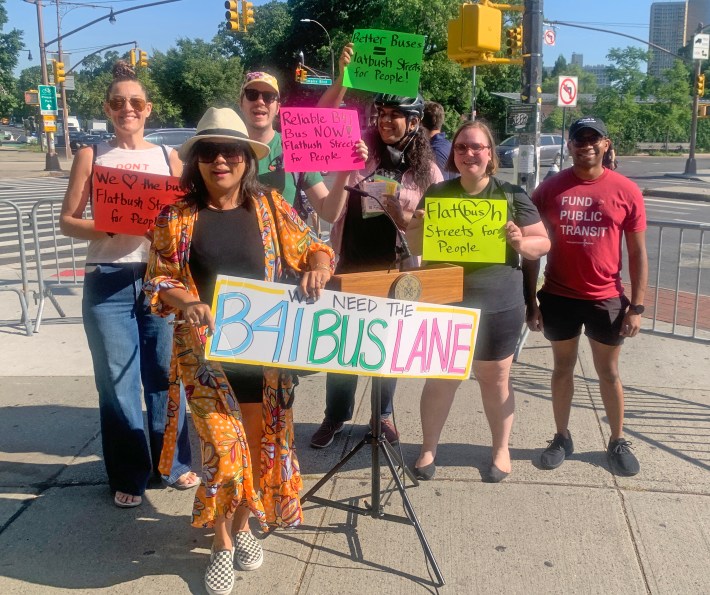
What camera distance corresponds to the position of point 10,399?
5.04 m

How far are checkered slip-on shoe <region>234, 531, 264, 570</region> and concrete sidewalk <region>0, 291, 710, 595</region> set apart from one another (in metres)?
0.05

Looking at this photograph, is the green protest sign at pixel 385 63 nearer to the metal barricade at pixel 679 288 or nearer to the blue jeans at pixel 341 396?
the blue jeans at pixel 341 396

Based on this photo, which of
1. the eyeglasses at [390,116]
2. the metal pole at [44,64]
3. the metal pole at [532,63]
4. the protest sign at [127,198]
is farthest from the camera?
the metal pole at [44,64]

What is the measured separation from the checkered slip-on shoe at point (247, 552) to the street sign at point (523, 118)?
6.02 m

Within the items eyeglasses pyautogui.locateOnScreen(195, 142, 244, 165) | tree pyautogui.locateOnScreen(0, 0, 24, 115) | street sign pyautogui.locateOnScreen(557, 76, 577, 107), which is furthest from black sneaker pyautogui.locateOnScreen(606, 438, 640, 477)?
tree pyautogui.locateOnScreen(0, 0, 24, 115)

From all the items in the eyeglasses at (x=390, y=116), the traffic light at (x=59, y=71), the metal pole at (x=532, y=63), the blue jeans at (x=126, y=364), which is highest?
the traffic light at (x=59, y=71)

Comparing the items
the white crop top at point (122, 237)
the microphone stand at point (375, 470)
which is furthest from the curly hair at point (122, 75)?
the microphone stand at point (375, 470)

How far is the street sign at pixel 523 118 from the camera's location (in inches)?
311

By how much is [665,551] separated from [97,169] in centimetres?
298

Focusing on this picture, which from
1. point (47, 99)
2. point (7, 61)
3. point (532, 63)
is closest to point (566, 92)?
point (532, 63)

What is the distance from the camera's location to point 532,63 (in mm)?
7855

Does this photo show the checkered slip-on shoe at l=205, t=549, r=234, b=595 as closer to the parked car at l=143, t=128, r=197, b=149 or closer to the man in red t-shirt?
the man in red t-shirt

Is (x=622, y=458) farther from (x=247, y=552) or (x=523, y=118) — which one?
(x=523, y=118)

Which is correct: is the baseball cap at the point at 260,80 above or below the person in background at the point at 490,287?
above
